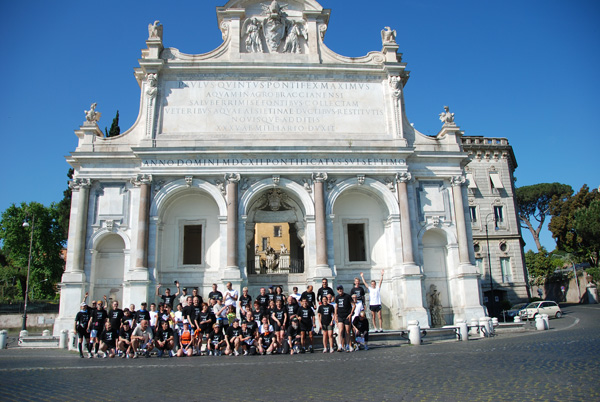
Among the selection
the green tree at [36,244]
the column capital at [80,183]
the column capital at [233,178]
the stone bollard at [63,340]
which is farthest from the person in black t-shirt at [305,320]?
the green tree at [36,244]

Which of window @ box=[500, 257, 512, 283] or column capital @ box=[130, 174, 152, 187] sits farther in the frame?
window @ box=[500, 257, 512, 283]

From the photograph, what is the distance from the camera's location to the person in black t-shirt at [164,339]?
53.0ft

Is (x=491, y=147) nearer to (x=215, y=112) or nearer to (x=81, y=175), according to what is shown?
(x=215, y=112)

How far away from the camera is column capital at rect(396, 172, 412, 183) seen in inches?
1030

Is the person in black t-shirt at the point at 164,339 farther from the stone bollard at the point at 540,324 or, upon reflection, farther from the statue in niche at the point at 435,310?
the stone bollard at the point at 540,324

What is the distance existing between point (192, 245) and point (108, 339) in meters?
11.1

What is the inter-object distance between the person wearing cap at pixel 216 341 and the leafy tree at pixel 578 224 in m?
46.2

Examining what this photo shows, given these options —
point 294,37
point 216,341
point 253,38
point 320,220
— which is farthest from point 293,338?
point 294,37

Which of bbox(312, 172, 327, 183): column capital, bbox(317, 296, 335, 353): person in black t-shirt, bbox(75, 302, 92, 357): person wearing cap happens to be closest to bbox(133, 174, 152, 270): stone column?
bbox(75, 302, 92, 357): person wearing cap

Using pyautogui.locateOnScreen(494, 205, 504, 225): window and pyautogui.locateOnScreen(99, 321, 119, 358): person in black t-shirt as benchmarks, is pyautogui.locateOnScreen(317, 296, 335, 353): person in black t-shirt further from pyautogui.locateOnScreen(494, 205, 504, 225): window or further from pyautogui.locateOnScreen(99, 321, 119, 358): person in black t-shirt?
pyautogui.locateOnScreen(494, 205, 504, 225): window

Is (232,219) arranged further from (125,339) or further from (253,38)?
(253,38)

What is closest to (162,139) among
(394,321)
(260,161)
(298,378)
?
(260,161)

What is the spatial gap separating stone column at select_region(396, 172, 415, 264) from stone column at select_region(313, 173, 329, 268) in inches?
159

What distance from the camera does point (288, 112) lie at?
1069 inches
